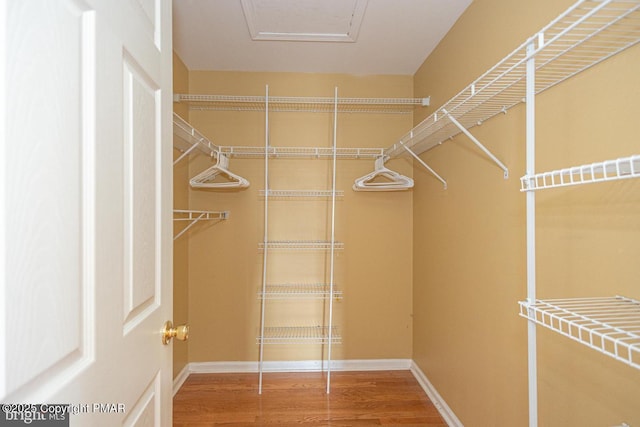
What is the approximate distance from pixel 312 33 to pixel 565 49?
157cm

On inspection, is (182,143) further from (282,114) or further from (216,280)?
(216,280)

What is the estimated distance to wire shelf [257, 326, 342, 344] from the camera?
2590 mm

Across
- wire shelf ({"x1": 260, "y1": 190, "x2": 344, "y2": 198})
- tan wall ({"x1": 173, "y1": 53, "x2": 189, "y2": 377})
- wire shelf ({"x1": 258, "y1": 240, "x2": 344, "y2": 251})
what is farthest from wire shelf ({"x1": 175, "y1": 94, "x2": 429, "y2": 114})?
wire shelf ({"x1": 258, "y1": 240, "x2": 344, "y2": 251})

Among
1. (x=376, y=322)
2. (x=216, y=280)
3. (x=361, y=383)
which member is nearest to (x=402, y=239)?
(x=376, y=322)

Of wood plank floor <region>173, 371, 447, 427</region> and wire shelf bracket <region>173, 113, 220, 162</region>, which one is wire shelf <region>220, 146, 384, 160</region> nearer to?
wire shelf bracket <region>173, 113, 220, 162</region>

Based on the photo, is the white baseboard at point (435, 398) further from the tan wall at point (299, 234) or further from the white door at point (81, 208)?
the white door at point (81, 208)

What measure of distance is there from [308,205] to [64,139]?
2.19 metres

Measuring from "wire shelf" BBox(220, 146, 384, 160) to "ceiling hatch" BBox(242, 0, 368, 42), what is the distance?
80 centimetres

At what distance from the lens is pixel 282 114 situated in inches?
104

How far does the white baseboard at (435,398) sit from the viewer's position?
1937 millimetres

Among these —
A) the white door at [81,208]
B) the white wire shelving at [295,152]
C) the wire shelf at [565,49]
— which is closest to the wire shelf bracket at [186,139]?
the white wire shelving at [295,152]

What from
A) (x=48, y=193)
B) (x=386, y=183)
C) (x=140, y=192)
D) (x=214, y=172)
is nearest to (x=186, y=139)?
(x=214, y=172)

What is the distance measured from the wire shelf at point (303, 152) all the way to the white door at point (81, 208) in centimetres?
167

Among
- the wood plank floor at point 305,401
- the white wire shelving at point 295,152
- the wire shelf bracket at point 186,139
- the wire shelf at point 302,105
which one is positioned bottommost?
the wood plank floor at point 305,401
